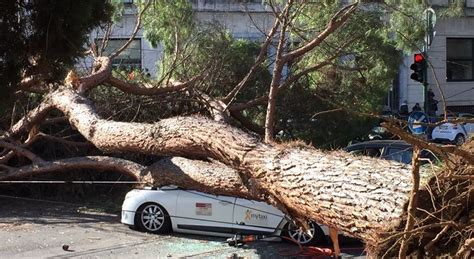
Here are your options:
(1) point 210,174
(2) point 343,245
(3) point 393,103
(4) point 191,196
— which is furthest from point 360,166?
(3) point 393,103

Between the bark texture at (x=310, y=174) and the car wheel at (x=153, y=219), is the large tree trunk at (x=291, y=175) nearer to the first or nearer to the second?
the bark texture at (x=310, y=174)

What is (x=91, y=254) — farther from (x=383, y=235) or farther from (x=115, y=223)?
(x=383, y=235)

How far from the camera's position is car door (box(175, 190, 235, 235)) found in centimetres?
1070

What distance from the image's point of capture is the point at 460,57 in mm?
32594

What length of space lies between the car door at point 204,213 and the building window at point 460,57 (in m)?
23.8

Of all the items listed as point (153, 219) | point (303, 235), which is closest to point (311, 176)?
point (303, 235)

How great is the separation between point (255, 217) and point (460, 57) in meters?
24.9

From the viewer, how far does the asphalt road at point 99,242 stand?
9688mm

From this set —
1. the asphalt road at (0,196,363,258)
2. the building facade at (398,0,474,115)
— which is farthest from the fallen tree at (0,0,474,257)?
the building facade at (398,0,474,115)

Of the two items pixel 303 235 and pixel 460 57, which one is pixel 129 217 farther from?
pixel 460 57

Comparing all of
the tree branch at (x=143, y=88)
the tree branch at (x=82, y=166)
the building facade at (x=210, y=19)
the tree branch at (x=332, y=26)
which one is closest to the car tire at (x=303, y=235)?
the tree branch at (x=82, y=166)

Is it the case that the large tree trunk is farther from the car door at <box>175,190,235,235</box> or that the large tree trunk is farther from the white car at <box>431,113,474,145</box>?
the car door at <box>175,190,235,235</box>

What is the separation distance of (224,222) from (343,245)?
1887mm

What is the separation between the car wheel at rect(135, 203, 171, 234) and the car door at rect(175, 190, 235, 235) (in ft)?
Answer: 0.78
